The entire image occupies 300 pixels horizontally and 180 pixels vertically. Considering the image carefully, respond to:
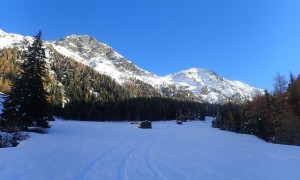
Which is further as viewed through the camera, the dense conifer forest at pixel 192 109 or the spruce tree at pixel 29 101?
the dense conifer forest at pixel 192 109

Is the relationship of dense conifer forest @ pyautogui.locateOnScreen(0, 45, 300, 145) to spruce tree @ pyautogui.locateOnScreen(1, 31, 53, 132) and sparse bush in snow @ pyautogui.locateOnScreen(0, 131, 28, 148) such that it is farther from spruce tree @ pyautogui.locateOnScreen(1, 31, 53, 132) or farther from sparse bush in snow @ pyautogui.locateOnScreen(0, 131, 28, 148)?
sparse bush in snow @ pyautogui.locateOnScreen(0, 131, 28, 148)

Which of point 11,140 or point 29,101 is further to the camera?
→ point 29,101

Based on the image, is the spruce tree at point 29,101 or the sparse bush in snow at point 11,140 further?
the spruce tree at point 29,101

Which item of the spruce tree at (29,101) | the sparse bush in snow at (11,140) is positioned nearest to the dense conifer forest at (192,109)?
the spruce tree at (29,101)

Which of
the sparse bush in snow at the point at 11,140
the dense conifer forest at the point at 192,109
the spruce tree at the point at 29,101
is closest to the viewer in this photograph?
the sparse bush in snow at the point at 11,140

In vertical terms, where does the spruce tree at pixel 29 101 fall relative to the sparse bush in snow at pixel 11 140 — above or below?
above

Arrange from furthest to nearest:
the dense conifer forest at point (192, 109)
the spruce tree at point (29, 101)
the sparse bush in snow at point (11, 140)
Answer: the dense conifer forest at point (192, 109)
the spruce tree at point (29, 101)
the sparse bush in snow at point (11, 140)

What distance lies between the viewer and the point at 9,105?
3350cm

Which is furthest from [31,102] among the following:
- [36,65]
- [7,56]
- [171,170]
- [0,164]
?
[7,56]

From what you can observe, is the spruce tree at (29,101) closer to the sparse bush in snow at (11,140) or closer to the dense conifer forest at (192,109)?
the dense conifer forest at (192,109)

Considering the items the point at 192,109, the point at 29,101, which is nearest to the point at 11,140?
the point at 29,101

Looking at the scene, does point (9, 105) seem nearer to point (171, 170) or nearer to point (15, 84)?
point (15, 84)

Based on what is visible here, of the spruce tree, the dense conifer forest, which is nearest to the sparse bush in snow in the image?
the spruce tree

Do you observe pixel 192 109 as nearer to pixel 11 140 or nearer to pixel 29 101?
pixel 29 101
